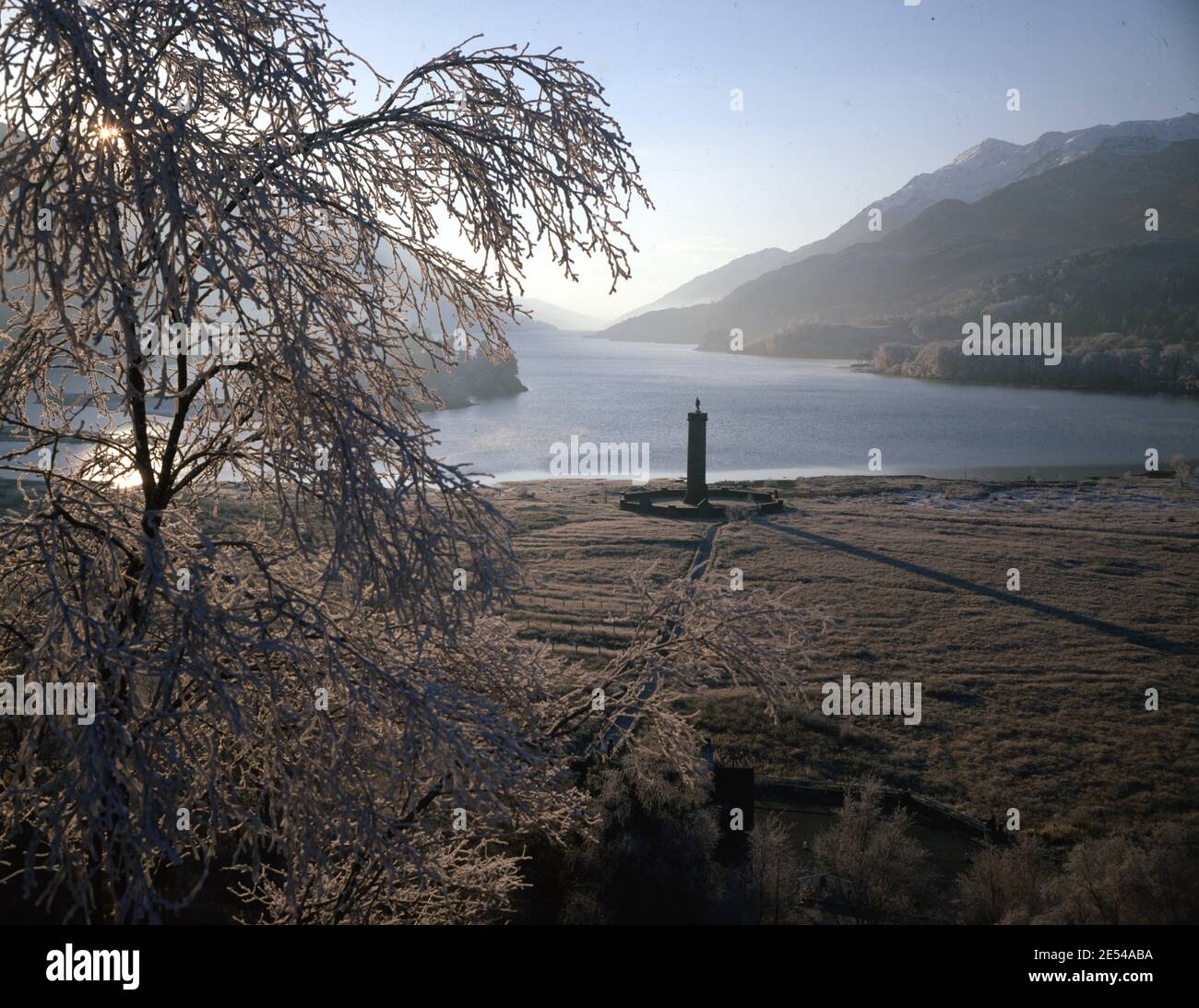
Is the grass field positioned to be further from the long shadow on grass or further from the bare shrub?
the bare shrub

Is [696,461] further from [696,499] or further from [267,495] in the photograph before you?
[267,495]

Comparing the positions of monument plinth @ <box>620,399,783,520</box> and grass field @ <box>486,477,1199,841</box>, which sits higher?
monument plinth @ <box>620,399,783,520</box>

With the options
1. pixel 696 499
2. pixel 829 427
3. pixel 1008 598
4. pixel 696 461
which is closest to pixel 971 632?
pixel 1008 598

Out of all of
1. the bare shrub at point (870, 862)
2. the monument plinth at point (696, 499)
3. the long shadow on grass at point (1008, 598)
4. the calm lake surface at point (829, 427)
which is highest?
the calm lake surface at point (829, 427)

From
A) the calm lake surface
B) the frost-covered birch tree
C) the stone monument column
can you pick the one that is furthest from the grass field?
the calm lake surface

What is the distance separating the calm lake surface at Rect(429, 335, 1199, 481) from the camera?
52594mm

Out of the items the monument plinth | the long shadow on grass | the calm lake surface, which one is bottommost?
the long shadow on grass

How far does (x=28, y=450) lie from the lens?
3.92 metres

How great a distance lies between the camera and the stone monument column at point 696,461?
2994cm

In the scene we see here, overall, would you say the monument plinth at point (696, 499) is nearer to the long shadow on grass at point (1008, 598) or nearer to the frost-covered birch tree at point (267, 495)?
the long shadow on grass at point (1008, 598)

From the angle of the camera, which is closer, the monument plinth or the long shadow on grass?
the long shadow on grass

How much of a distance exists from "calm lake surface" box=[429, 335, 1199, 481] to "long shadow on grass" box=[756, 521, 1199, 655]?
14.7 m

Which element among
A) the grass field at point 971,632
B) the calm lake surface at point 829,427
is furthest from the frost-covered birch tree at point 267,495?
the calm lake surface at point 829,427

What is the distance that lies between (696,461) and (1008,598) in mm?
13108
